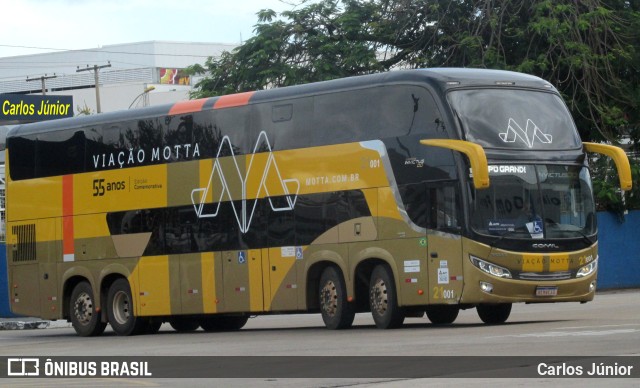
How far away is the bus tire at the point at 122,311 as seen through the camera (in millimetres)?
25547

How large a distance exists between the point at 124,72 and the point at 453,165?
308ft

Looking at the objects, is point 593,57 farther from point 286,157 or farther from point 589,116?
point 286,157

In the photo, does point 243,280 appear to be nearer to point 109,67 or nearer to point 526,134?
point 526,134

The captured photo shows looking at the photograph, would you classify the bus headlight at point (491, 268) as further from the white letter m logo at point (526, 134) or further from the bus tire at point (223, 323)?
the bus tire at point (223, 323)

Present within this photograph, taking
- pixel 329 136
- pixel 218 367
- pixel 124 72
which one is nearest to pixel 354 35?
pixel 329 136

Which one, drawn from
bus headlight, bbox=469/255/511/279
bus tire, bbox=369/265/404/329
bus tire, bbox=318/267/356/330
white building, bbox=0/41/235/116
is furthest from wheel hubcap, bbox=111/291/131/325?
white building, bbox=0/41/235/116

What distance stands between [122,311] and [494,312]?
752cm

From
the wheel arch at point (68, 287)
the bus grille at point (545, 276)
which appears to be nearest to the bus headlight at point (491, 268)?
the bus grille at point (545, 276)

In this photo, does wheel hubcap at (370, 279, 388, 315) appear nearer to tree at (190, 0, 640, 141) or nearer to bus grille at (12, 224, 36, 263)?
bus grille at (12, 224, 36, 263)

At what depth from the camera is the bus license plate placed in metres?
20.4

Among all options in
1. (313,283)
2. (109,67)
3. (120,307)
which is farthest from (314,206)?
(109,67)

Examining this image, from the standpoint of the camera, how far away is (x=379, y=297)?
70.4 feet

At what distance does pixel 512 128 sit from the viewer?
20.8m

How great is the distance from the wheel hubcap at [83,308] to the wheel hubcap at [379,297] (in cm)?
705
